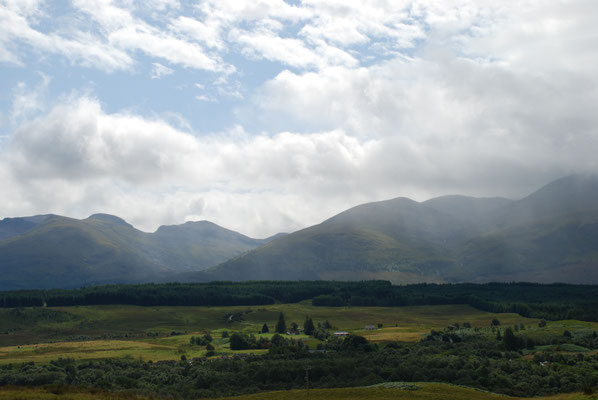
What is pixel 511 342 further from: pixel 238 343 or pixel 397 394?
pixel 238 343

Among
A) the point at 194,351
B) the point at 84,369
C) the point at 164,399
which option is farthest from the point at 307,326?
the point at 164,399

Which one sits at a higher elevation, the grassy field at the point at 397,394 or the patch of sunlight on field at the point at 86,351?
the grassy field at the point at 397,394

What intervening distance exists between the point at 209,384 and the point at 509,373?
166 feet

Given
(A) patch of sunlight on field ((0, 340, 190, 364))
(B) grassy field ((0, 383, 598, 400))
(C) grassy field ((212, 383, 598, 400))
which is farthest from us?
(A) patch of sunlight on field ((0, 340, 190, 364))

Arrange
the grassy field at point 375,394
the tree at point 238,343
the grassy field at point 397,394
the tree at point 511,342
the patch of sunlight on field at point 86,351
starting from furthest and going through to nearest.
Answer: the tree at point 238,343 → the patch of sunlight on field at point 86,351 → the tree at point 511,342 → the grassy field at point 397,394 → the grassy field at point 375,394

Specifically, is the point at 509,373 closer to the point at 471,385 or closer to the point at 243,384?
the point at 471,385

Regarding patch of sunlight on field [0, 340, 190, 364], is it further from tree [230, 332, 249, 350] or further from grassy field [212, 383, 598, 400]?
grassy field [212, 383, 598, 400]

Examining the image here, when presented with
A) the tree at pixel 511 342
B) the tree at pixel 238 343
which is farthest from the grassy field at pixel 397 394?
the tree at pixel 238 343

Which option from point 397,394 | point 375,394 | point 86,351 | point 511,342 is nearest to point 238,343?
point 86,351

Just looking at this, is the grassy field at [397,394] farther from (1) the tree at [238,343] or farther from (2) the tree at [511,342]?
(1) the tree at [238,343]

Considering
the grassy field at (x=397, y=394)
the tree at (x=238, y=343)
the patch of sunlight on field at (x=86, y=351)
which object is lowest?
the patch of sunlight on field at (x=86, y=351)

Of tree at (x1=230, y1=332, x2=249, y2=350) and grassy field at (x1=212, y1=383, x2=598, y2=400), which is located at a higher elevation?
grassy field at (x1=212, y1=383, x2=598, y2=400)

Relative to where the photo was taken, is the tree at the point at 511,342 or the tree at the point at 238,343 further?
the tree at the point at 238,343

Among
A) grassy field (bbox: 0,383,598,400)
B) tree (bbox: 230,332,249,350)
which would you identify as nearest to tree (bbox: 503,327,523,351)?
grassy field (bbox: 0,383,598,400)
